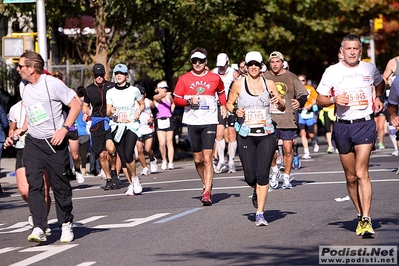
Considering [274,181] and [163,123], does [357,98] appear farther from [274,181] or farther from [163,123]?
[163,123]

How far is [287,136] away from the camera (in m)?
16.4

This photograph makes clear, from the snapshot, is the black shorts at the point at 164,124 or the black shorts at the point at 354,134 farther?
the black shorts at the point at 164,124

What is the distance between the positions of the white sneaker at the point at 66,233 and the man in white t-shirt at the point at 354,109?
2.97m

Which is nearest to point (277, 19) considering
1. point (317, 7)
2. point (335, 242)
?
point (317, 7)

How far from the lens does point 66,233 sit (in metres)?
11.2

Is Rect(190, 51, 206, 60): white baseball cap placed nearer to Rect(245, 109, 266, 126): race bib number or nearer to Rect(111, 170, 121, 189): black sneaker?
Rect(245, 109, 266, 126): race bib number

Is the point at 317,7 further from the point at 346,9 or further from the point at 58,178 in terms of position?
the point at 58,178

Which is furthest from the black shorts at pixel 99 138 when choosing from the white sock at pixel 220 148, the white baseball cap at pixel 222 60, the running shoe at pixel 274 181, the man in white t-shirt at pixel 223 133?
the running shoe at pixel 274 181

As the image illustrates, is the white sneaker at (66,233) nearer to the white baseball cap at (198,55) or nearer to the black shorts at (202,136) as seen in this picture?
the black shorts at (202,136)

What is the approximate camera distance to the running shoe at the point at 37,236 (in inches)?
429

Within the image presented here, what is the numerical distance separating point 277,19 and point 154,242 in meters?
29.3

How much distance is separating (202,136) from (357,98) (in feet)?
14.5

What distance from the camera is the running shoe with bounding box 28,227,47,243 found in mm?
10891

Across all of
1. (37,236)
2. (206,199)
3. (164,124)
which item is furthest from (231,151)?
(37,236)
